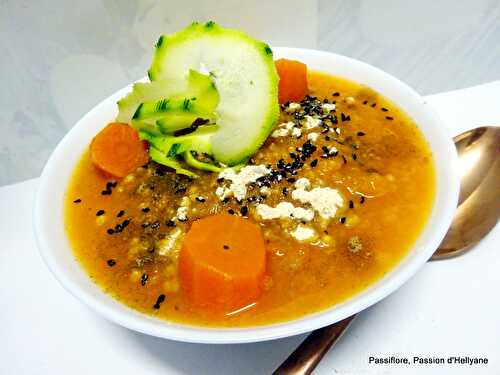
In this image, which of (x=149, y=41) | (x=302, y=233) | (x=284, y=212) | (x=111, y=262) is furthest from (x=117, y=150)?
(x=149, y=41)

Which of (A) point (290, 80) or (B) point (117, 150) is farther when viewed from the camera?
(A) point (290, 80)

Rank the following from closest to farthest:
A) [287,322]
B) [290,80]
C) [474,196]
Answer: [287,322] → [474,196] → [290,80]

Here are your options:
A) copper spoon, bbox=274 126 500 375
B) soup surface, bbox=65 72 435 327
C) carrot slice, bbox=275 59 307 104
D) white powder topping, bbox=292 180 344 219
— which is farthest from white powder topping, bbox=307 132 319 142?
copper spoon, bbox=274 126 500 375

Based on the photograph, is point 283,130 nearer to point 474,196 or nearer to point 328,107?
point 328,107

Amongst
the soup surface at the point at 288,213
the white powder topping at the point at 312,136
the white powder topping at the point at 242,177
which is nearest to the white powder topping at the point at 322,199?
the soup surface at the point at 288,213

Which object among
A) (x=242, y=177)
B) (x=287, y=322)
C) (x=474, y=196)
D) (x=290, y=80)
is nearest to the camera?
(x=287, y=322)

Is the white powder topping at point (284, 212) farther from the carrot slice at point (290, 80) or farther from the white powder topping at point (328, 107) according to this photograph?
the carrot slice at point (290, 80)

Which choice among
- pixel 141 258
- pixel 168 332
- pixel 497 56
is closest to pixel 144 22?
pixel 141 258

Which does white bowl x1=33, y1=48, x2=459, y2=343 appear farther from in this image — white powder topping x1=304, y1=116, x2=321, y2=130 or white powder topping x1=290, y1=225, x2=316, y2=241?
white powder topping x1=304, y1=116, x2=321, y2=130
